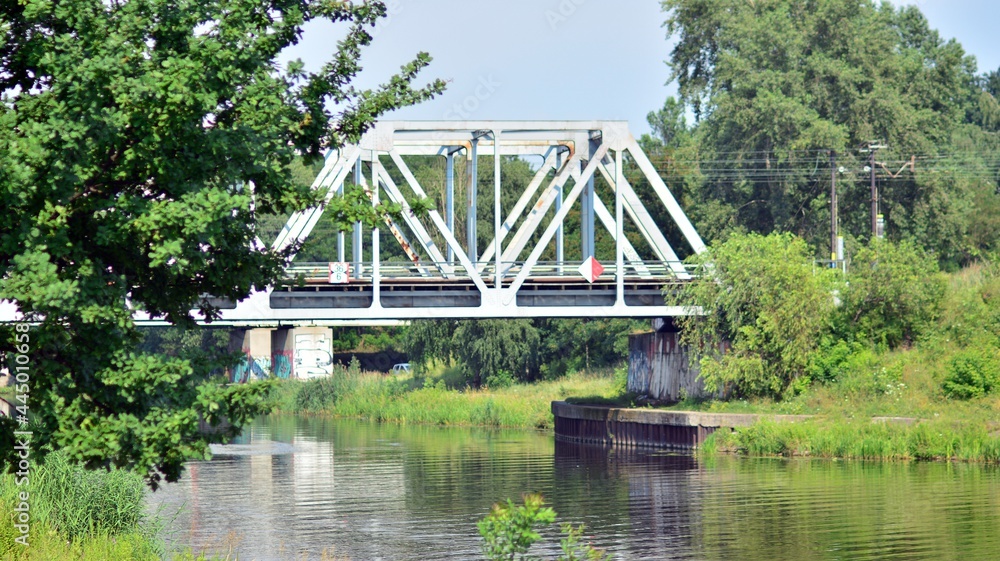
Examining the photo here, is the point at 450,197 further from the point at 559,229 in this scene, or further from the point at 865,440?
the point at 865,440

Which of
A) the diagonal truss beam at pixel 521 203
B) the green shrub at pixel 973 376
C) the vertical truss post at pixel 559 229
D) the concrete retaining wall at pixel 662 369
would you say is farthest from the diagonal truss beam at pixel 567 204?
the green shrub at pixel 973 376

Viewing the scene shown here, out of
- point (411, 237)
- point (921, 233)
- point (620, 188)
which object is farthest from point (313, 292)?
point (411, 237)

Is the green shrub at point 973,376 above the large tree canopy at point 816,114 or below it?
below

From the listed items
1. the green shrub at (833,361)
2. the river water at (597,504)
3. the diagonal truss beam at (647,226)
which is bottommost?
the river water at (597,504)

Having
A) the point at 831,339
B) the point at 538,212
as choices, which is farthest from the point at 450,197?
the point at 831,339

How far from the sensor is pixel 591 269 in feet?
148

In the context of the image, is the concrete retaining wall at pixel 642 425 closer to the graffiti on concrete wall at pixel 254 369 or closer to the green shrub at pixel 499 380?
the green shrub at pixel 499 380

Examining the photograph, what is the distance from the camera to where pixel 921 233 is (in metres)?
69.3

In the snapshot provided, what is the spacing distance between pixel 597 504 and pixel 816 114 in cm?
4136

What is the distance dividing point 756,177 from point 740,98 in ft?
17.0

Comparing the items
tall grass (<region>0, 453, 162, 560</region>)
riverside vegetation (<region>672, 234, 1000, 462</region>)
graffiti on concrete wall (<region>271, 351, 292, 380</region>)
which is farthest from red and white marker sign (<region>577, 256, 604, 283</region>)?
graffiti on concrete wall (<region>271, 351, 292, 380</region>)

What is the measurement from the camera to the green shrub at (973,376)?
37375 mm

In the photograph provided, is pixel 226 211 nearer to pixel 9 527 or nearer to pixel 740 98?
pixel 9 527

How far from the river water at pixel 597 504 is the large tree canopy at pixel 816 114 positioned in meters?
29.5
